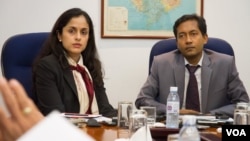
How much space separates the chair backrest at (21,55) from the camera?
9.05ft

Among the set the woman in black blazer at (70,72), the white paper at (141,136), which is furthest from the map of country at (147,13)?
the white paper at (141,136)

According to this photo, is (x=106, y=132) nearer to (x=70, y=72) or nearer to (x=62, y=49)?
(x=70, y=72)

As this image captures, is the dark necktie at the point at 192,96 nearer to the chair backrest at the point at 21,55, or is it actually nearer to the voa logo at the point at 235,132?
the chair backrest at the point at 21,55

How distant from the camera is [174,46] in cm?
313

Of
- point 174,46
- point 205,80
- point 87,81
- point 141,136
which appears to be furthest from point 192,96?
point 141,136

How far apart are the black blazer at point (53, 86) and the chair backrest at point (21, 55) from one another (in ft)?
0.39

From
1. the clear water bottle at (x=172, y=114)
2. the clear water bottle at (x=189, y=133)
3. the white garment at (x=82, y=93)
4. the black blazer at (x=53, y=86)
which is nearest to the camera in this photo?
the clear water bottle at (x=189, y=133)

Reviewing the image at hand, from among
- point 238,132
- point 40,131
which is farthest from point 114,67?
point 40,131

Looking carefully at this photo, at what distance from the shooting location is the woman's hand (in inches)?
25.2

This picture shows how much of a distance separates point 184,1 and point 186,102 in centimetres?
102

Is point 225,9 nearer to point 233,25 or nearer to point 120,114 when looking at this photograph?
point 233,25

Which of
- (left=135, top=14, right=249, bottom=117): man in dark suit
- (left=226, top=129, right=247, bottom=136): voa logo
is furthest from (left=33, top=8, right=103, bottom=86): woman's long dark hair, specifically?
(left=226, top=129, right=247, bottom=136): voa logo

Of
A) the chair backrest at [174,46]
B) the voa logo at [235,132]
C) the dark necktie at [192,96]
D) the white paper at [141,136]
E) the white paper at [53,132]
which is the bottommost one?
the dark necktie at [192,96]

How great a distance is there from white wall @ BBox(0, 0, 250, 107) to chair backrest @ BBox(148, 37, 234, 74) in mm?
448
